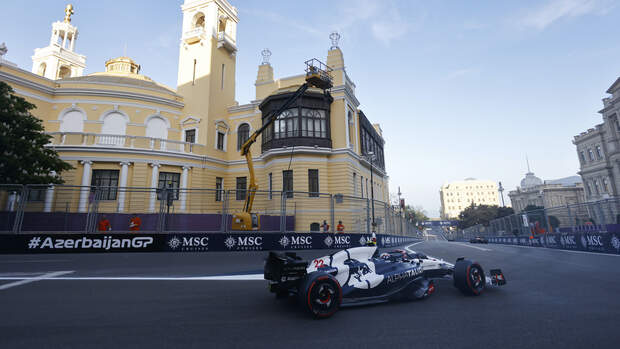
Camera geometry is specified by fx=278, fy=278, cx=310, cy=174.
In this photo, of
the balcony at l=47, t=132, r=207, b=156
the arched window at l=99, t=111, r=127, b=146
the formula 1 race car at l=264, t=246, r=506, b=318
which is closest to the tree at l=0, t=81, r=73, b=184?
the balcony at l=47, t=132, r=207, b=156

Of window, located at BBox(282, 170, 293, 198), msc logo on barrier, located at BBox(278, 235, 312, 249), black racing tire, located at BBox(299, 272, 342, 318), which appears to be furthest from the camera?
window, located at BBox(282, 170, 293, 198)

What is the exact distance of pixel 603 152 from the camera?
59.4m

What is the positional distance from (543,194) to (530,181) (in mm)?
34076

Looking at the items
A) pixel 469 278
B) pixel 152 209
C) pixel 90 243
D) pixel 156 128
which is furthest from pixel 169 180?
pixel 469 278

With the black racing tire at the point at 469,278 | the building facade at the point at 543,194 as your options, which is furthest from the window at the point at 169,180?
the building facade at the point at 543,194

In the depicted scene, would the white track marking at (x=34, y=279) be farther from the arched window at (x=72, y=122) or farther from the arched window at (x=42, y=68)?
the arched window at (x=42, y=68)

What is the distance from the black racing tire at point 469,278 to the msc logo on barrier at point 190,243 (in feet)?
24.4

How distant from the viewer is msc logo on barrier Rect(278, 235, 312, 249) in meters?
9.84

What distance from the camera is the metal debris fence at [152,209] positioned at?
8.89 meters

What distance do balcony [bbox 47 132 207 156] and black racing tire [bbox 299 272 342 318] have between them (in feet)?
85.3

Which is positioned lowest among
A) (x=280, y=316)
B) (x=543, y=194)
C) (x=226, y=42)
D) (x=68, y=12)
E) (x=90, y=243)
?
(x=280, y=316)

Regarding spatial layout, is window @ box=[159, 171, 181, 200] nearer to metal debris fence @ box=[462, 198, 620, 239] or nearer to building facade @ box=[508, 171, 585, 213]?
metal debris fence @ box=[462, 198, 620, 239]

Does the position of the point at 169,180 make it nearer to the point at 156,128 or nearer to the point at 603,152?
the point at 156,128

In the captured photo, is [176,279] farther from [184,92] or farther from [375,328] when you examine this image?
[184,92]
